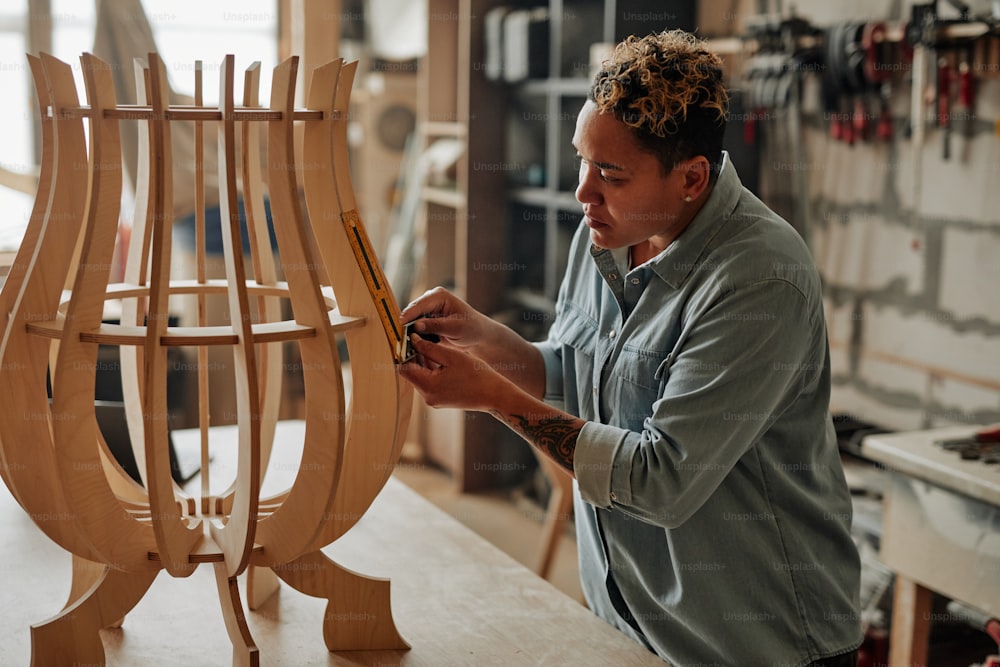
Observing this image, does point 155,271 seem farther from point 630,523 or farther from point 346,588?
point 630,523

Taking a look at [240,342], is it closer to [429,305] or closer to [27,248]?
[27,248]

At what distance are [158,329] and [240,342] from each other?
4.0 inches

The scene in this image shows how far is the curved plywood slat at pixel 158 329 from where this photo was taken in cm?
127

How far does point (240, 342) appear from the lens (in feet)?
4.26

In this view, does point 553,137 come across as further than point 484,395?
Yes

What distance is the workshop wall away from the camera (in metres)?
2.96

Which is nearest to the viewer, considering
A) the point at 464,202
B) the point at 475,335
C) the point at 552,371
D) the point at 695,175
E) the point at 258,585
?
the point at 695,175

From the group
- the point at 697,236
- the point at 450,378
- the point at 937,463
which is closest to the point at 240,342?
the point at 450,378

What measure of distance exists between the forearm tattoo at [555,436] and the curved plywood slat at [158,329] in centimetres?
52

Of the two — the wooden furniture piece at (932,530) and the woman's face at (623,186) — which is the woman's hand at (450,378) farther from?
the wooden furniture piece at (932,530)

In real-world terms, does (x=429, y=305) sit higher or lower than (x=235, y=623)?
higher

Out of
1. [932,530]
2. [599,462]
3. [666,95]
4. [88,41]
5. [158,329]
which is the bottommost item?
[932,530]

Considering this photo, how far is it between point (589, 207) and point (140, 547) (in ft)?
2.82

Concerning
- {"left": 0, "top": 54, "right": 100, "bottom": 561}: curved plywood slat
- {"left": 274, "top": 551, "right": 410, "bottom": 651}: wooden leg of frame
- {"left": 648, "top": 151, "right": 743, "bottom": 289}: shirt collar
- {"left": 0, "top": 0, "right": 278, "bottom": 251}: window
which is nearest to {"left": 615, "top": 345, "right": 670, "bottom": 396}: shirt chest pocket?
{"left": 648, "top": 151, "right": 743, "bottom": 289}: shirt collar
